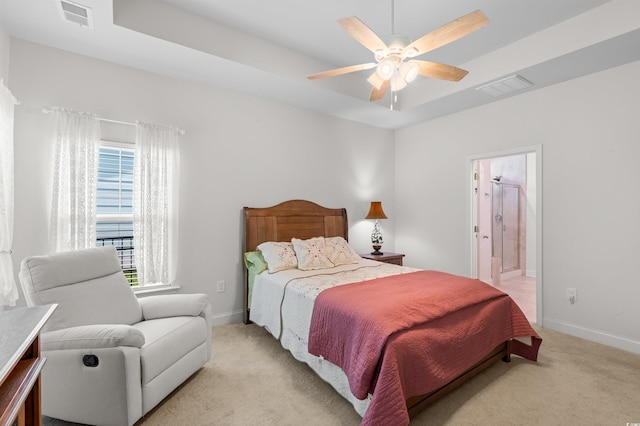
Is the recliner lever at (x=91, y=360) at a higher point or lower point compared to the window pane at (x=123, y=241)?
lower

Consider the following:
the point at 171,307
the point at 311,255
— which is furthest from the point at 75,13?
the point at 311,255

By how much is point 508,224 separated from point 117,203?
638cm

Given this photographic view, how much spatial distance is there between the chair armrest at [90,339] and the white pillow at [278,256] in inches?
58.8

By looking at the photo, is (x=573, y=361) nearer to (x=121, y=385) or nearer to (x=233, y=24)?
(x=121, y=385)

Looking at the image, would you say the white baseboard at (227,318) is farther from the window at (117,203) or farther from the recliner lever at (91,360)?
the recliner lever at (91,360)

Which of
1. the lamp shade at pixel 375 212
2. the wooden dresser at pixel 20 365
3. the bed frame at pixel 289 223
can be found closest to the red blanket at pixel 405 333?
the wooden dresser at pixel 20 365

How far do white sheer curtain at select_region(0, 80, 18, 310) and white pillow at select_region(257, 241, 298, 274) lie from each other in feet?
6.23

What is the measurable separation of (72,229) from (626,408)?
4.18 meters

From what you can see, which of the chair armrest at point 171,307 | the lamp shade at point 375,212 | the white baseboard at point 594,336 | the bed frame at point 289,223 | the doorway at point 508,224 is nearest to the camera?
the chair armrest at point 171,307

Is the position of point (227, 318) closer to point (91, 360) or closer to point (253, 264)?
point (253, 264)

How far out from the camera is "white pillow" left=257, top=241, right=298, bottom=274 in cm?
309

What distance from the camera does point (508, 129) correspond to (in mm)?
3592

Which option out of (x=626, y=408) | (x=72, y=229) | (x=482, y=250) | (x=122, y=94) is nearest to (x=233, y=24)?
(x=122, y=94)

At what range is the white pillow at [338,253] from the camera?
3.41 m
